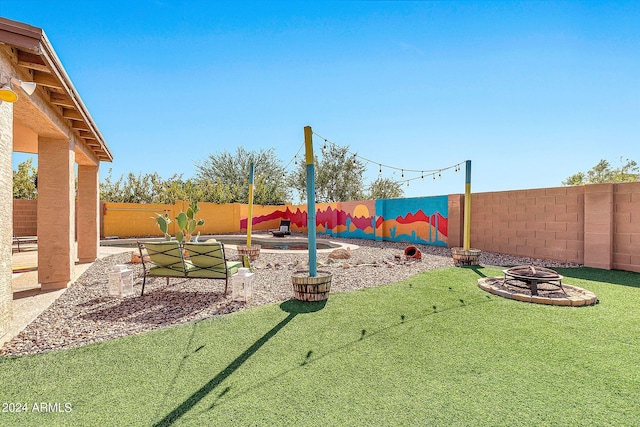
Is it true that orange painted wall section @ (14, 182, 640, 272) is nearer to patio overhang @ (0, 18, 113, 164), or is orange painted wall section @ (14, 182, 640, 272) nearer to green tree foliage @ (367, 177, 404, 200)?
patio overhang @ (0, 18, 113, 164)

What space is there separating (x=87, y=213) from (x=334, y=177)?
2121cm

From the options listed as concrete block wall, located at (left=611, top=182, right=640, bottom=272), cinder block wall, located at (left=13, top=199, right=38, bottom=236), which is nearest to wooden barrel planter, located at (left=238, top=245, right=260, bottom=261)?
concrete block wall, located at (left=611, top=182, right=640, bottom=272)

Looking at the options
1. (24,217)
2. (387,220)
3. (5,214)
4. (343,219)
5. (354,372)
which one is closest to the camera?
(354,372)

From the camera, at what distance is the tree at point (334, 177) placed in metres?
27.5

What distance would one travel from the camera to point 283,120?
50.5 ft

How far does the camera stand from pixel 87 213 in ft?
26.3

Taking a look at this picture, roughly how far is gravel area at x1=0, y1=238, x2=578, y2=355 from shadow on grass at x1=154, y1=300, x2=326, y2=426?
0.58 meters

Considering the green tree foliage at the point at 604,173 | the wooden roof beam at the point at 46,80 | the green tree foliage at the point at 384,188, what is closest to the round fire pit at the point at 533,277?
the wooden roof beam at the point at 46,80

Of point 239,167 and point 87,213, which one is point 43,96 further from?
point 239,167

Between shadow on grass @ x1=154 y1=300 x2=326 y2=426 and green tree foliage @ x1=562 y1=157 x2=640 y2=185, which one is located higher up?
green tree foliage @ x1=562 y1=157 x2=640 y2=185

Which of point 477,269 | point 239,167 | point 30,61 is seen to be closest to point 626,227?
point 477,269

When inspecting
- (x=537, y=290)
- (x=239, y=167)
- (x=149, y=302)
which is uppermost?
(x=239, y=167)

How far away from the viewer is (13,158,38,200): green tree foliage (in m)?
17.7

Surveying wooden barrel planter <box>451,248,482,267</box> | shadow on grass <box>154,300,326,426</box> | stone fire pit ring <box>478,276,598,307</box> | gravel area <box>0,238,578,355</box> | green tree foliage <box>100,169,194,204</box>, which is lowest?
gravel area <box>0,238,578,355</box>
